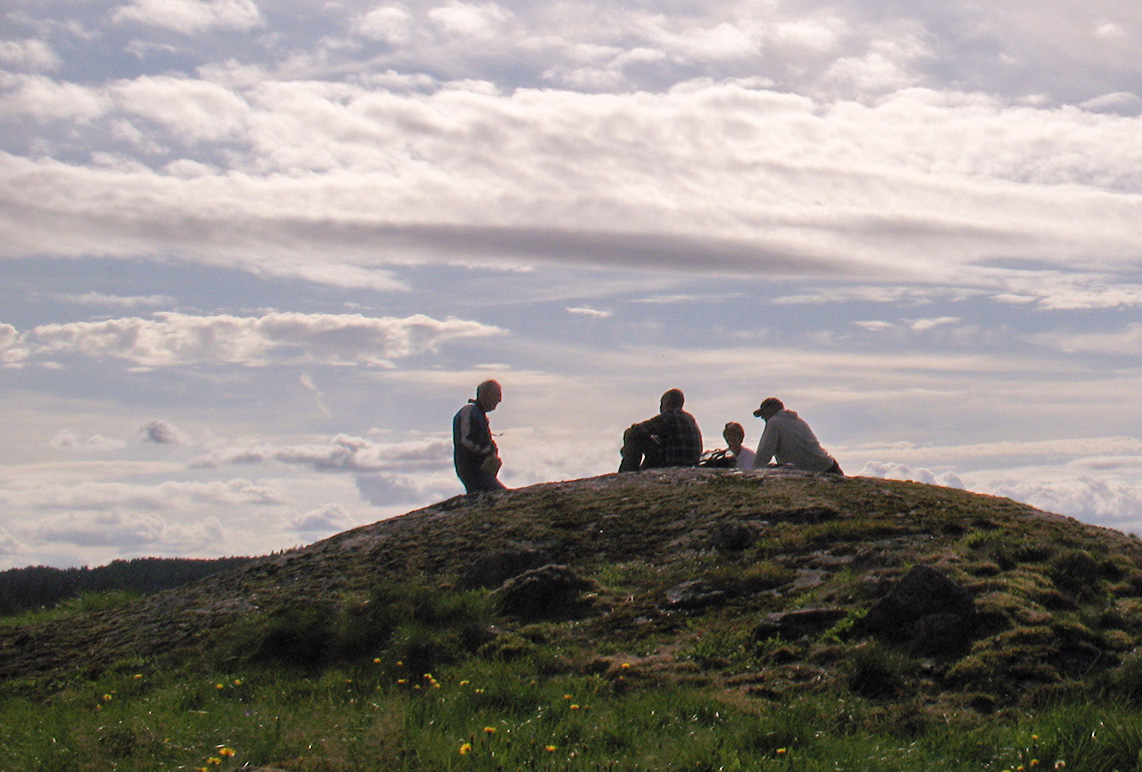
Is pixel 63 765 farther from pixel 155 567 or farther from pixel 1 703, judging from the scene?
pixel 155 567

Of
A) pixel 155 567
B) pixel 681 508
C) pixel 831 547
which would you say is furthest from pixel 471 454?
pixel 155 567

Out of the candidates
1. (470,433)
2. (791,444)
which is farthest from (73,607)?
(791,444)

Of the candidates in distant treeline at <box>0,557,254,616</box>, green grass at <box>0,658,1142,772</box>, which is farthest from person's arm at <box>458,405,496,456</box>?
distant treeline at <box>0,557,254,616</box>

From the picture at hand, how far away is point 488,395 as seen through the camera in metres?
13.6

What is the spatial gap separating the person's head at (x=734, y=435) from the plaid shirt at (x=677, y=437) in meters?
1.02

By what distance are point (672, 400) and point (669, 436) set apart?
51cm

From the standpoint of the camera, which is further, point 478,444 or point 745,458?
point 745,458

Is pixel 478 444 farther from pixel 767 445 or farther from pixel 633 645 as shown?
pixel 633 645

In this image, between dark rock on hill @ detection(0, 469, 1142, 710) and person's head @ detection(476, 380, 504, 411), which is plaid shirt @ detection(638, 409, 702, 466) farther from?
person's head @ detection(476, 380, 504, 411)

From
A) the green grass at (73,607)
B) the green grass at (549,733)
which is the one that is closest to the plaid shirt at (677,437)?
the green grass at (549,733)

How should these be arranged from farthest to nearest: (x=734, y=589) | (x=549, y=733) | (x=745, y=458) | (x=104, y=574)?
1. (x=104, y=574)
2. (x=745, y=458)
3. (x=734, y=589)
4. (x=549, y=733)

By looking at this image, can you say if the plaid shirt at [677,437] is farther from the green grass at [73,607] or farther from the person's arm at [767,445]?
the green grass at [73,607]

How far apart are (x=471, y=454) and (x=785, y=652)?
672 centimetres

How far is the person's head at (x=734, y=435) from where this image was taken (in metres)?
15.7
